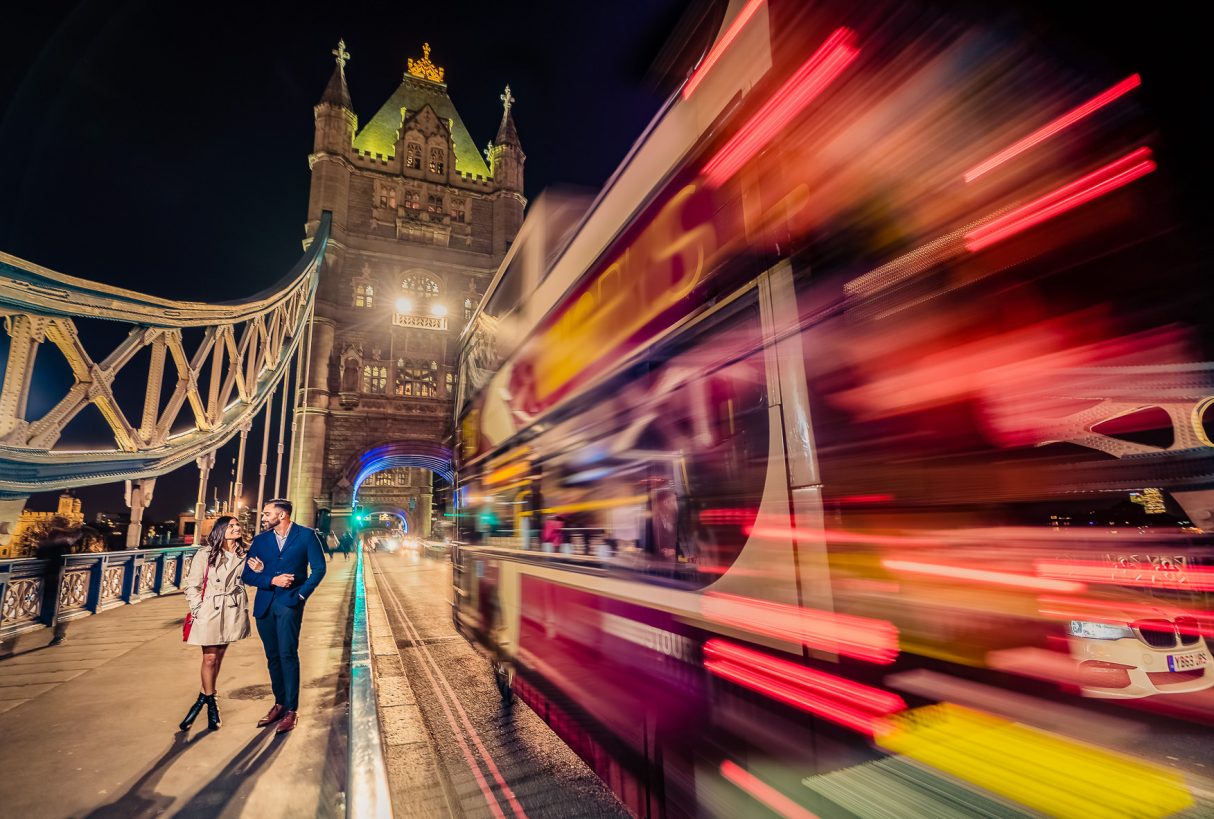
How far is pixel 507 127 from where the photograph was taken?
42906 mm

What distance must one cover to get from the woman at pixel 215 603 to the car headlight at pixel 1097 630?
606 centimetres

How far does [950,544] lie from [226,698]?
5767mm

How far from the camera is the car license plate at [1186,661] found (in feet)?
12.9

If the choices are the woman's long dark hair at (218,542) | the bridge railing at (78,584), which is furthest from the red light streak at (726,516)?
the bridge railing at (78,584)

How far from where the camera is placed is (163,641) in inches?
283

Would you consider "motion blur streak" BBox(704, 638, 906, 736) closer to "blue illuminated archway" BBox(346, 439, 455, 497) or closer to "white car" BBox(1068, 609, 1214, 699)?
"white car" BBox(1068, 609, 1214, 699)

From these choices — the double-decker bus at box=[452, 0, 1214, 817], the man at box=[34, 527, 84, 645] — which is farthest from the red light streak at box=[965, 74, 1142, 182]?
the man at box=[34, 527, 84, 645]

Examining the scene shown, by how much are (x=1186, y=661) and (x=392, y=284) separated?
127 feet

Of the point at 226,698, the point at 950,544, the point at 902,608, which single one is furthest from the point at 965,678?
the point at 226,698

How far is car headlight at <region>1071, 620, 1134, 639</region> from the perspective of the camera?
12.4 feet

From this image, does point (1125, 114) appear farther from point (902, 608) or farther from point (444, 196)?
point (444, 196)

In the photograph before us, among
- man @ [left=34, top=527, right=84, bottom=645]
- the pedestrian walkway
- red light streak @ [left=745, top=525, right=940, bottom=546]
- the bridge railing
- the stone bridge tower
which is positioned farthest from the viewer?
the stone bridge tower

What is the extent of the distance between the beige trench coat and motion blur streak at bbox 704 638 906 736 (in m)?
3.86

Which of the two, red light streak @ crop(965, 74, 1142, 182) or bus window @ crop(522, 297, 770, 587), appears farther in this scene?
bus window @ crop(522, 297, 770, 587)
